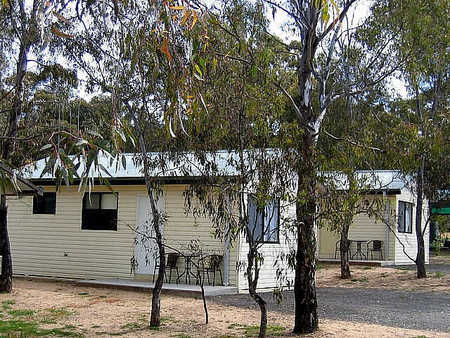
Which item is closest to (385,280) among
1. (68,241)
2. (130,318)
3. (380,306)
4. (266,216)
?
(380,306)

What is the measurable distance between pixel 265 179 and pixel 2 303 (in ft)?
22.5

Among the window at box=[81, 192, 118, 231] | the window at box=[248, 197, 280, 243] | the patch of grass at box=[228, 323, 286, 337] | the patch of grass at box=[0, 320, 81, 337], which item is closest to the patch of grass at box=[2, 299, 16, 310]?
the patch of grass at box=[0, 320, 81, 337]

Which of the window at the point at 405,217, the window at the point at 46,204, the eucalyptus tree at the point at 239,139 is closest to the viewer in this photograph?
the eucalyptus tree at the point at 239,139

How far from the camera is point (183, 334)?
9.97 metres

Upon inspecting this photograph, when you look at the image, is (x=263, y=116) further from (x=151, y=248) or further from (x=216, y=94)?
(x=151, y=248)

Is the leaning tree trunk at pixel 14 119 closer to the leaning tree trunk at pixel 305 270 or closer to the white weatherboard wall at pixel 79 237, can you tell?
the white weatherboard wall at pixel 79 237

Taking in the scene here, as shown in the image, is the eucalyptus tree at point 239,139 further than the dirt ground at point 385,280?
No

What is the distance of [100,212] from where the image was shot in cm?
1723

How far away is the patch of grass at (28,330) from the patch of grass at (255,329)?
8.67ft

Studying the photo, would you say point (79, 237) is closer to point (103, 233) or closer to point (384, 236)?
point (103, 233)

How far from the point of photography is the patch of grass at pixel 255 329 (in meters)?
10.0

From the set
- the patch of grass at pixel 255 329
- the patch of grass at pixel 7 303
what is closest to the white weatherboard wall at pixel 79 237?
the patch of grass at pixel 7 303

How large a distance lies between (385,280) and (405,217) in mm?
6269

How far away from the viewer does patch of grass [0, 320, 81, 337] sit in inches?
385
